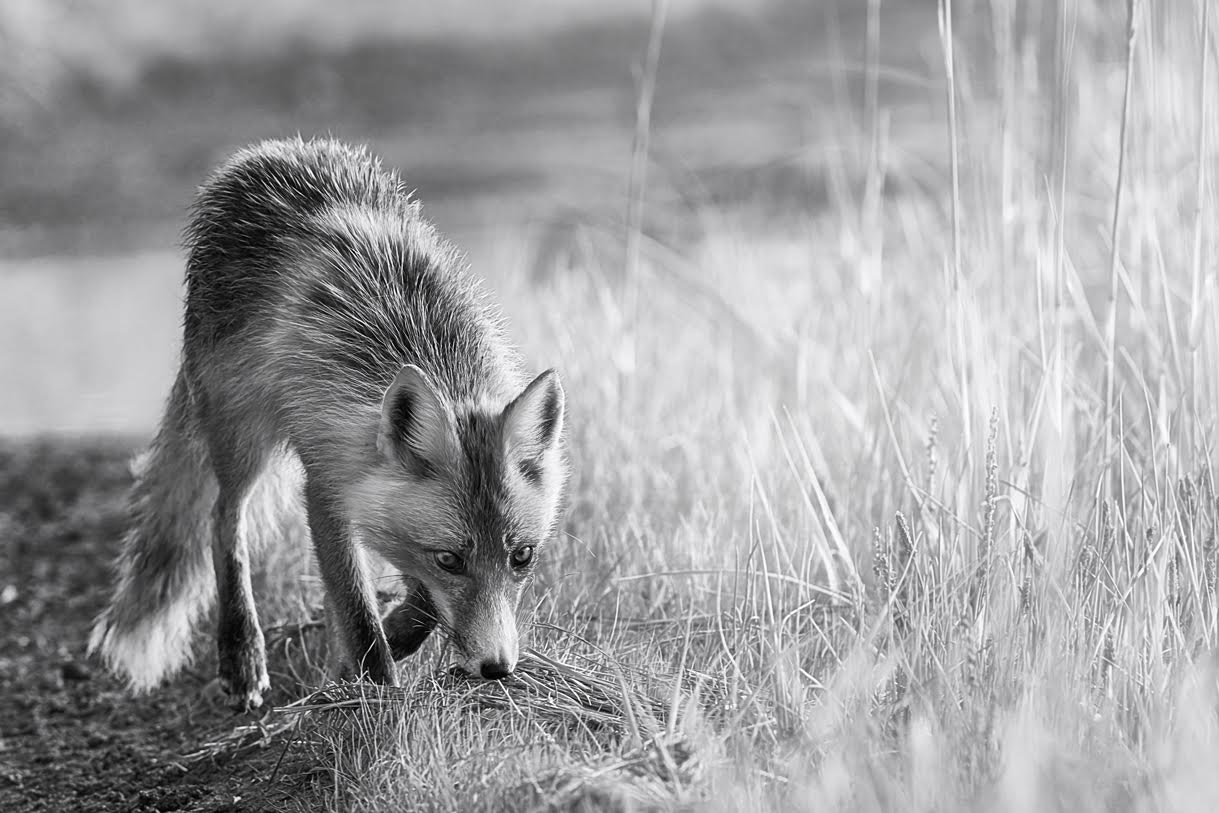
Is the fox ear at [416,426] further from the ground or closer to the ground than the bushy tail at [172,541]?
further from the ground

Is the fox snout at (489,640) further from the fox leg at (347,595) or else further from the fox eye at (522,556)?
the fox leg at (347,595)

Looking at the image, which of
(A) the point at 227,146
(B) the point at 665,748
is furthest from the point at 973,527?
(A) the point at 227,146

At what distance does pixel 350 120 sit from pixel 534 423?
39.1ft

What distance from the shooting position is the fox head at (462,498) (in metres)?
3.53

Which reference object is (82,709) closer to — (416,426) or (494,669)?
(416,426)

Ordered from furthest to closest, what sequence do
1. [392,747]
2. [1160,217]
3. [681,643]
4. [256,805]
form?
[1160,217], [681,643], [256,805], [392,747]

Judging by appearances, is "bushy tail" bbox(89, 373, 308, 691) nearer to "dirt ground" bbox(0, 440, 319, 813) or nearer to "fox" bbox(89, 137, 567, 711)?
"fox" bbox(89, 137, 567, 711)

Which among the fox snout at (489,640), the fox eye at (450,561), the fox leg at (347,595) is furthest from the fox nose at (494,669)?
the fox leg at (347,595)

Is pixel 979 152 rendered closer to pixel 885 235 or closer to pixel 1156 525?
pixel 1156 525

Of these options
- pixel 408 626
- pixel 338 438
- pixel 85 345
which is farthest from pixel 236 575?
pixel 85 345

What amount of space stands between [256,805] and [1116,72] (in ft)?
19.9

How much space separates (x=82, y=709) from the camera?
15.7 ft

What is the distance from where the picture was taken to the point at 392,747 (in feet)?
11.0

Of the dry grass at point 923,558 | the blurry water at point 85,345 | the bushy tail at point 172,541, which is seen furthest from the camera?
the blurry water at point 85,345
